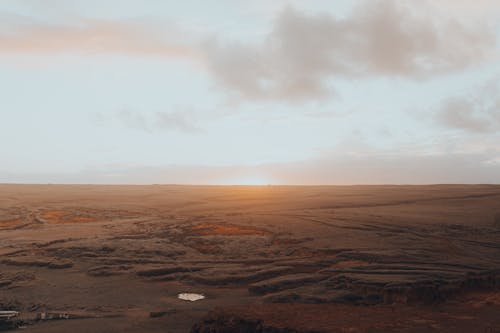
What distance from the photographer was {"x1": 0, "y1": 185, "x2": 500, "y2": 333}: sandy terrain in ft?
32.1

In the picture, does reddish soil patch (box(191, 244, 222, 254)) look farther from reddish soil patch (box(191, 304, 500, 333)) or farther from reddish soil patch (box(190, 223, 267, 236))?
reddish soil patch (box(191, 304, 500, 333))

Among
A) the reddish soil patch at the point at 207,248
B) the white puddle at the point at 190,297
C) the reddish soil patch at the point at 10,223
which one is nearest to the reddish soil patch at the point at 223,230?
the reddish soil patch at the point at 207,248

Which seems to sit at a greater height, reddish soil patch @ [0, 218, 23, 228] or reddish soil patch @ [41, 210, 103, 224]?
reddish soil patch @ [41, 210, 103, 224]

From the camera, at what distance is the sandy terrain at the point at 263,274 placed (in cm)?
977

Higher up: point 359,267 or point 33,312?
point 359,267

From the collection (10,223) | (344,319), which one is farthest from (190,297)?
(10,223)

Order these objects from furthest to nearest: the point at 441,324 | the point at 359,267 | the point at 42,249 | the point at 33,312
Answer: the point at 42,249 → the point at 359,267 → the point at 33,312 → the point at 441,324

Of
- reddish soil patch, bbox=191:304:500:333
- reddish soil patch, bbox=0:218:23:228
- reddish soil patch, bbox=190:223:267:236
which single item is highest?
reddish soil patch, bbox=190:223:267:236

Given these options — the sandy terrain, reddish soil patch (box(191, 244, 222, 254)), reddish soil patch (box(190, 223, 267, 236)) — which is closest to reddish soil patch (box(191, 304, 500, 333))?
the sandy terrain

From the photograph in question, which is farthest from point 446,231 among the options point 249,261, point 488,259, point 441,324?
point 441,324

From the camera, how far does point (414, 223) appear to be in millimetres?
24391

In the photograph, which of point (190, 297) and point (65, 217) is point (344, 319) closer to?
point (190, 297)

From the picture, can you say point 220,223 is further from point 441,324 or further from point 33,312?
point 441,324

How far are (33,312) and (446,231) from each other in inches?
770
